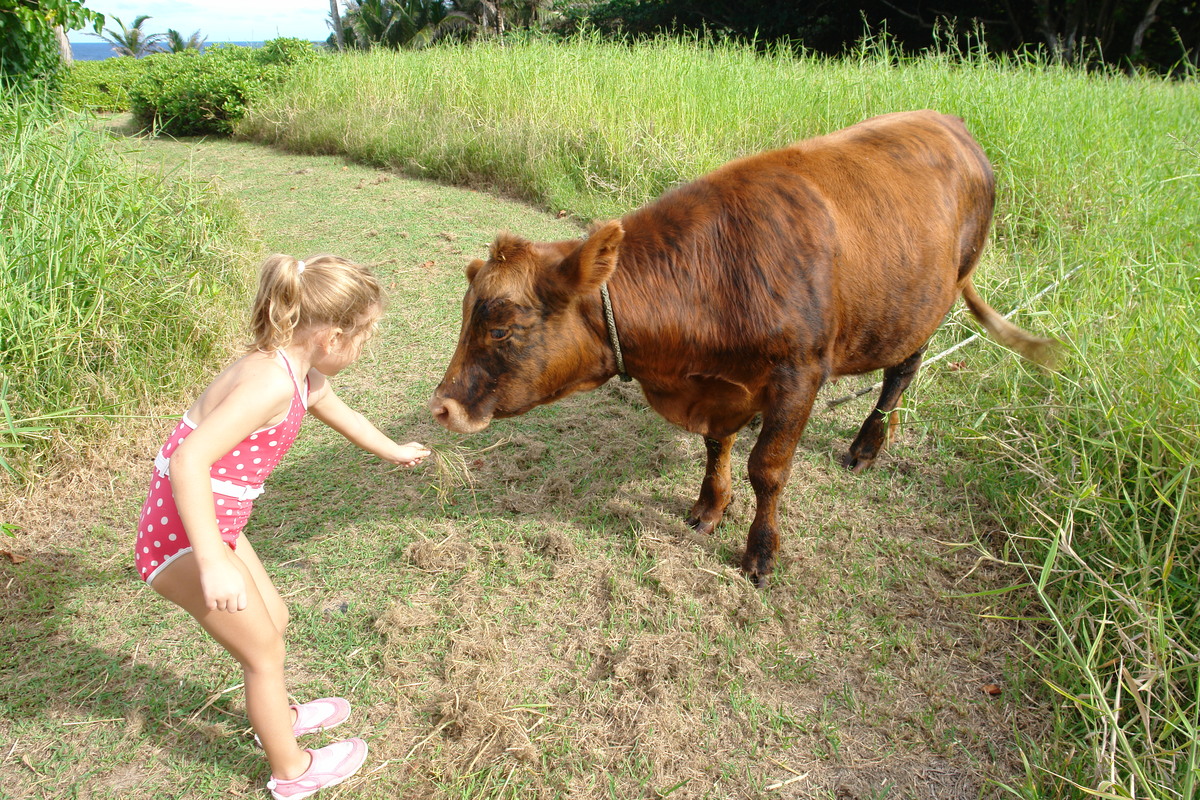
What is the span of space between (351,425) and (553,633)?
115cm

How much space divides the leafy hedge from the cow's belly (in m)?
12.7

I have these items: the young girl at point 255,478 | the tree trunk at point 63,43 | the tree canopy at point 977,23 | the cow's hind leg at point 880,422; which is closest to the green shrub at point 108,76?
the tree trunk at point 63,43

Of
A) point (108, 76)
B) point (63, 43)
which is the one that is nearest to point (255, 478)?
point (63, 43)

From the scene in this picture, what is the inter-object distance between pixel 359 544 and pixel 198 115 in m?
13.1

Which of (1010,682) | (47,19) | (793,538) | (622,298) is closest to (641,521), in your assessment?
(793,538)

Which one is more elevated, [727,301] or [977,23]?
[977,23]

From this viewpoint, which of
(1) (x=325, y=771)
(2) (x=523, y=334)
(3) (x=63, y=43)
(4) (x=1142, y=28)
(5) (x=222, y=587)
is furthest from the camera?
(3) (x=63, y=43)

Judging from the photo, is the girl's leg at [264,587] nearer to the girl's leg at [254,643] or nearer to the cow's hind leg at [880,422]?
the girl's leg at [254,643]

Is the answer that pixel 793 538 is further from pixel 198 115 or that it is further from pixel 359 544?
pixel 198 115

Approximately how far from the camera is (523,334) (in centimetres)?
272

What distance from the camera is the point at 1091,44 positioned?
56.9 ft

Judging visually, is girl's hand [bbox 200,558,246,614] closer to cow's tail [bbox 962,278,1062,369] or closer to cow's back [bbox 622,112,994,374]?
cow's back [bbox 622,112,994,374]

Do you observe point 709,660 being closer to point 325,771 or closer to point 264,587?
point 325,771

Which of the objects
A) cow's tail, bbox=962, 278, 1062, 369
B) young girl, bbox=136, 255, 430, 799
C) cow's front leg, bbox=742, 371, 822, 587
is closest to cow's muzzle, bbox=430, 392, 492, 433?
young girl, bbox=136, 255, 430, 799
